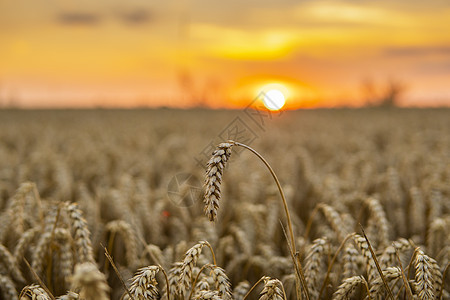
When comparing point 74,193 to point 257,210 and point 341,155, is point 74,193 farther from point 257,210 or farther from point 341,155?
point 341,155

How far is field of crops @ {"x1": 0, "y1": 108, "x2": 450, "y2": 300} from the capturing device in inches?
60.7

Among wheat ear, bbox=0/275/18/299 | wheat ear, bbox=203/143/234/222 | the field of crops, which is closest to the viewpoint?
wheat ear, bbox=203/143/234/222

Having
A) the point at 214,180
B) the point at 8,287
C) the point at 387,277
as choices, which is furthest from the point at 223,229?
the point at 214,180

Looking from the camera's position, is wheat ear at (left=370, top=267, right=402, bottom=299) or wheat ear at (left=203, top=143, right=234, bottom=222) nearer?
wheat ear at (left=203, top=143, right=234, bottom=222)

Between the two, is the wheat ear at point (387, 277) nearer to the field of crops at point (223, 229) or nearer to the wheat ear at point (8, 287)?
the field of crops at point (223, 229)

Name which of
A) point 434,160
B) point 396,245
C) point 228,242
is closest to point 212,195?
point 396,245

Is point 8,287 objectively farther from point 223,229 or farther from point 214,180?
point 223,229

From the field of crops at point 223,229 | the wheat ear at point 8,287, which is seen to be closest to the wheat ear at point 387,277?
the field of crops at point 223,229

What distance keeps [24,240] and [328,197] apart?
2.56 m

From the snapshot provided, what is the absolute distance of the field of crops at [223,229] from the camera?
154 centimetres

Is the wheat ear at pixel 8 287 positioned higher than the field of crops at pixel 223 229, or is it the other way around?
the field of crops at pixel 223 229

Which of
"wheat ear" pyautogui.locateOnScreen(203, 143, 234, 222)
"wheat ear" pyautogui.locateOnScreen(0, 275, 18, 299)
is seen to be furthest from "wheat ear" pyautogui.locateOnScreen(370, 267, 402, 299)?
"wheat ear" pyautogui.locateOnScreen(0, 275, 18, 299)

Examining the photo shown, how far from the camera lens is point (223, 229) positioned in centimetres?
351

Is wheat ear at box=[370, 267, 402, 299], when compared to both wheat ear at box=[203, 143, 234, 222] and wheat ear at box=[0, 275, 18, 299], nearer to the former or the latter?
wheat ear at box=[203, 143, 234, 222]
